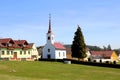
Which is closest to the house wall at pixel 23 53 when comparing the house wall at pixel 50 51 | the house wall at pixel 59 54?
the house wall at pixel 50 51

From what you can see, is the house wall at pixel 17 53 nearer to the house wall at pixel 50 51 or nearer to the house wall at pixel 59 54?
the house wall at pixel 50 51

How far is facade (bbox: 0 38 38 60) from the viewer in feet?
297

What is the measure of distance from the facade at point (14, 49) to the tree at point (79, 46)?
14.7m

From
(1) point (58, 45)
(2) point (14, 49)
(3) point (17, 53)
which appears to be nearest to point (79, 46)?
(1) point (58, 45)

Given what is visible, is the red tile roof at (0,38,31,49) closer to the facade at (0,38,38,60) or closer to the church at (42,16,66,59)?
the facade at (0,38,38,60)

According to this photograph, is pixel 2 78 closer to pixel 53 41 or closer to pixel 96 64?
pixel 96 64

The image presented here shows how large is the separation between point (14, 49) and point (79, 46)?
20813 mm

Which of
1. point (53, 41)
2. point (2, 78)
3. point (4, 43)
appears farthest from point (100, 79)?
point (53, 41)

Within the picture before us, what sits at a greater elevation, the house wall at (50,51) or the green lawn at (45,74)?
the house wall at (50,51)

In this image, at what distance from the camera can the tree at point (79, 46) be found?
101312 millimetres

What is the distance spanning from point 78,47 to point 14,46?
20.6 m

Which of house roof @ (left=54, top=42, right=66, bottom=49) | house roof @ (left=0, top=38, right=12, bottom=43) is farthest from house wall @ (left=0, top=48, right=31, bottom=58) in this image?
house roof @ (left=54, top=42, right=66, bottom=49)

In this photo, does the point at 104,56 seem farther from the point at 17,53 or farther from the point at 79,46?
the point at 17,53

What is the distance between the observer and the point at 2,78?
3978 centimetres
